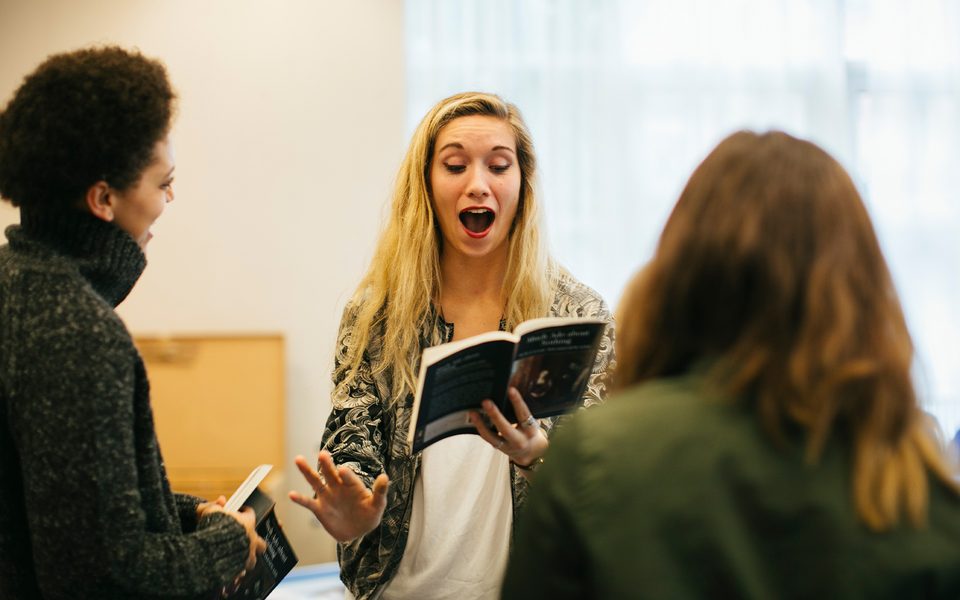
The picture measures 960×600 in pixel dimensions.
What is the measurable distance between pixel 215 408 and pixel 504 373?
7.92 feet

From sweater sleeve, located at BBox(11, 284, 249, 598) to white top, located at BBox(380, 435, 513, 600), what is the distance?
26.7 inches

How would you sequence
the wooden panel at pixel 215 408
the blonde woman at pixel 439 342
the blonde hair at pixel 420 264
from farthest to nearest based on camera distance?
the wooden panel at pixel 215 408
the blonde hair at pixel 420 264
the blonde woman at pixel 439 342

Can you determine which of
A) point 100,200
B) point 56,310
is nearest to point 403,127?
point 100,200

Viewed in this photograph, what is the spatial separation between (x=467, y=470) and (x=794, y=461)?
1.08 meters

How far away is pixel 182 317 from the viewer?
3914 millimetres

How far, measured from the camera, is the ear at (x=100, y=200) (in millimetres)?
1268

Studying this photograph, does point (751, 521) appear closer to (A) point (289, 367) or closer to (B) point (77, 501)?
(B) point (77, 501)

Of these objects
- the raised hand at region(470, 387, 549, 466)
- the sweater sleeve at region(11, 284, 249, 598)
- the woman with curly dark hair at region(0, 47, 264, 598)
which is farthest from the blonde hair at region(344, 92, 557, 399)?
the sweater sleeve at region(11, 284, 249, 598)

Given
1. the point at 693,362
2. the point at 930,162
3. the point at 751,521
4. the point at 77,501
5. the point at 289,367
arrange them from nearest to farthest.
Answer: the point at 751,521
the point at 693,362
the point at 77,501
the point at 289,367
the point at 930,162

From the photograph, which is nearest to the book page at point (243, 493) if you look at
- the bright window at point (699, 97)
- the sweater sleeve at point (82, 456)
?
the sweater sleeve at point (82, 456)

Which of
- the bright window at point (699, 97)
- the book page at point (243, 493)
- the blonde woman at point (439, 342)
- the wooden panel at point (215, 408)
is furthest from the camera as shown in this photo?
the bright window at point (699, 97)

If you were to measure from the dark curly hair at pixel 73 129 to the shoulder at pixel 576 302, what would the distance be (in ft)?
3.20

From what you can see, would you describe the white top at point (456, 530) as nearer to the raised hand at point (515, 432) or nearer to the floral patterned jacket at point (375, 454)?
the floral patterned jacket at point (375, 454)

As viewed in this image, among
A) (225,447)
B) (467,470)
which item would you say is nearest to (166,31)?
(225,447)
